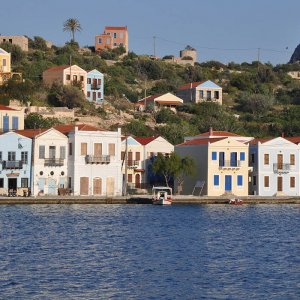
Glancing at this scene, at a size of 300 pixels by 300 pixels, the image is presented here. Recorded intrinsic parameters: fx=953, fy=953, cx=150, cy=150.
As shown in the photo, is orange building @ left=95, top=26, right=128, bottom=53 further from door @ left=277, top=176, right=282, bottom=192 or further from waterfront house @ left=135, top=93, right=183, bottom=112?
door @ left=277, top=176, right=282, bottom=192

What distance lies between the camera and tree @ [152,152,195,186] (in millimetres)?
77375

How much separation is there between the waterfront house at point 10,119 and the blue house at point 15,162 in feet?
22.7

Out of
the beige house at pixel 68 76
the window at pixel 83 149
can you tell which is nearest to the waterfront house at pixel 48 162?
the window at pixel 83 149

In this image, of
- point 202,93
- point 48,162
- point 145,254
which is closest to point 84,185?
point 48,162

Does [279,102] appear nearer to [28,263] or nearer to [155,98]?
[155,98]

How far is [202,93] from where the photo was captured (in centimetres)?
12131

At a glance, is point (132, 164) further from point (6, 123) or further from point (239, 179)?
point (6, 123)

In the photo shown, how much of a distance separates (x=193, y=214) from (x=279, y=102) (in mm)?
70515

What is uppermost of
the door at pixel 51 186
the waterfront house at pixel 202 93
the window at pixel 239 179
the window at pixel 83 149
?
the waterfront house at pixel 202 93

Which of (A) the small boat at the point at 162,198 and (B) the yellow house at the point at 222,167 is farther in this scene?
(B) the yellow house at the point at 222,167

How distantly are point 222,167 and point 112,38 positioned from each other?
264ft

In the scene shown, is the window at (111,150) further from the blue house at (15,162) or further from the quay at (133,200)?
the blue house at (15,162)

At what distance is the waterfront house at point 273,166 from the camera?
8025cm

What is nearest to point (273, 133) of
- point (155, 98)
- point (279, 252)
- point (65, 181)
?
point (155, 98)
